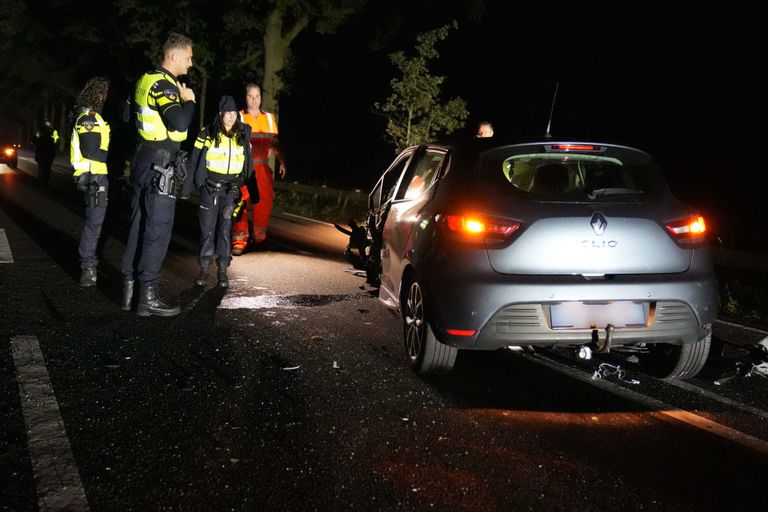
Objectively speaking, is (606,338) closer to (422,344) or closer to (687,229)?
(687,229)

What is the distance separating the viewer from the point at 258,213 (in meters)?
10.3

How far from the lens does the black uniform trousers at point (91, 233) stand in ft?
23.8

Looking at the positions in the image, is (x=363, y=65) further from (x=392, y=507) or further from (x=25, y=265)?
(x=392, y=507)

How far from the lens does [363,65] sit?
4712cm

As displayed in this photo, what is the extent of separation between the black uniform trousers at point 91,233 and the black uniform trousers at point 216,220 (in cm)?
97

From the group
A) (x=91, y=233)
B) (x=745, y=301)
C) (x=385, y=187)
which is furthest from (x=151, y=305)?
(x=745, y=301)

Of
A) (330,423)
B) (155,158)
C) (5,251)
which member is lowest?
(5,251)

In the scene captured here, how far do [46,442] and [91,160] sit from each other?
4505 mm

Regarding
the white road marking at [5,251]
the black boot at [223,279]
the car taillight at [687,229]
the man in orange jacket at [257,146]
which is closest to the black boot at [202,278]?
the black boot at [223,279]

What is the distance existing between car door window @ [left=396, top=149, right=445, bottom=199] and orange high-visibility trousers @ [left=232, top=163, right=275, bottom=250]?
12.2 ft

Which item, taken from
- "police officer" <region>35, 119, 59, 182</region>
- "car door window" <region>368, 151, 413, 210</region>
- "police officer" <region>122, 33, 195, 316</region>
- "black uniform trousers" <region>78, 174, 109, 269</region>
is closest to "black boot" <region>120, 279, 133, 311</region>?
"police officer" <region>122, 33, 195, 316</region>

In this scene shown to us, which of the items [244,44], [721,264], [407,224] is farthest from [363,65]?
[407,224]

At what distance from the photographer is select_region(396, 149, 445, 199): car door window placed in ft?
17.0

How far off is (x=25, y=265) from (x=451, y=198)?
5.57 meters
